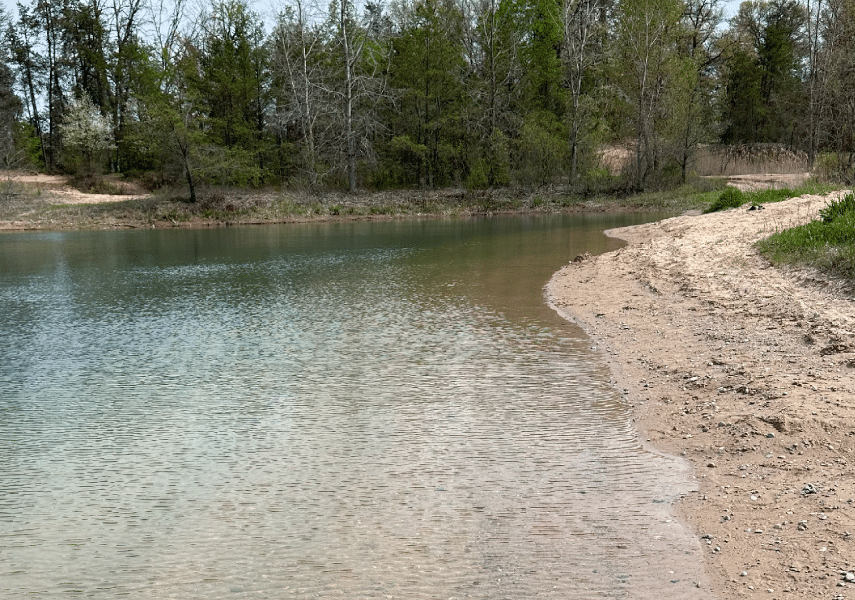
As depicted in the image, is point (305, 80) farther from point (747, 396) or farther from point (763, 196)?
point (747, 396)

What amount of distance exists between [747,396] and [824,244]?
5.20 meters

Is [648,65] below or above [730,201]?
above

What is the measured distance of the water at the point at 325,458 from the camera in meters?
4.15

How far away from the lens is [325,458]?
5.80 metres

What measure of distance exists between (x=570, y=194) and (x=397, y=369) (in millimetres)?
31427

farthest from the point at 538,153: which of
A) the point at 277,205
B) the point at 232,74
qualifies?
the point at 232,74

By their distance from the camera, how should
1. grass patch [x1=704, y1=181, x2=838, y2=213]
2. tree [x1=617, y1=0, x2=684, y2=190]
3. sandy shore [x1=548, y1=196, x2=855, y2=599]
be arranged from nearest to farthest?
1. sandy shore [x1=548, y1=196, x2=855, y2=599]
2. grass patch [x1=704, y1=181, x2=838, y2=213]
3. tree [x1=617, y1=0, x2=684, y2=190]

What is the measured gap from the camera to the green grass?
941 centimetres

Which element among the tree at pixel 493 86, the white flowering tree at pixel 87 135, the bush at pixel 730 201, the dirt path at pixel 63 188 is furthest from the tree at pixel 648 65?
the white flowering tree at pixel 87 135

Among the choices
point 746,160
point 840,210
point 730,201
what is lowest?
point 840,210

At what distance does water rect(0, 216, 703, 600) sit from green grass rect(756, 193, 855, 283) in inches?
135

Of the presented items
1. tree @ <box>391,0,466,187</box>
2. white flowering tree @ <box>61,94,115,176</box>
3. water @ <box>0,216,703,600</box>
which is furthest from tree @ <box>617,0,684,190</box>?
white flowering tree @ <box>61,94,115,176</box>

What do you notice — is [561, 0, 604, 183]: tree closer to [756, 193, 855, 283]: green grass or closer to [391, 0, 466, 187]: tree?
[391, 0, 466, 187]: tree

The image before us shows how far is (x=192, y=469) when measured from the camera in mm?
5625
